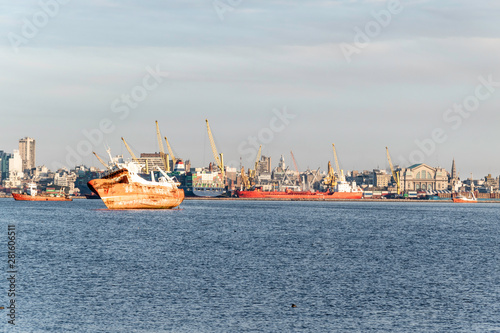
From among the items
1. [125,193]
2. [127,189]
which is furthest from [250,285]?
[125,193]

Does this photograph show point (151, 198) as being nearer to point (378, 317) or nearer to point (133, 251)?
point (133, 251)

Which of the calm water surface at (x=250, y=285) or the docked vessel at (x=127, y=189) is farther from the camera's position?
the docked vessel at (x=127, y=189)

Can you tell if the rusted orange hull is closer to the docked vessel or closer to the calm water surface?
the docked vessel

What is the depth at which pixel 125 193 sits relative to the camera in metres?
122

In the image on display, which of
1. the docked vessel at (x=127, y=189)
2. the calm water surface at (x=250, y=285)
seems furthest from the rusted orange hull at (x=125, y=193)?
the calm water surface at (x=250, y=285)

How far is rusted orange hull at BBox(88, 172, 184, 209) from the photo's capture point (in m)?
120

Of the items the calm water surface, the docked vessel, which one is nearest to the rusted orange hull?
the docked vessel

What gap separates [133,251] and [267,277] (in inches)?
743

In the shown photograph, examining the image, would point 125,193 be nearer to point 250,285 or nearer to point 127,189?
point 127,189

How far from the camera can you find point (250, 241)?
7206 centimetres

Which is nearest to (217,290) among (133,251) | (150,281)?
(150,281)

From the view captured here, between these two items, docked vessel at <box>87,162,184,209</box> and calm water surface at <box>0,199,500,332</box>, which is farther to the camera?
docked vessel at <box>87,162,184,209</box>

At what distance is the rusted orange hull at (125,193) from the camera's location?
120 meters

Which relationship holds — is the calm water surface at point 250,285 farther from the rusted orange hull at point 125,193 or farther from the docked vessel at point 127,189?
the rusted orange hull at point 125,193
